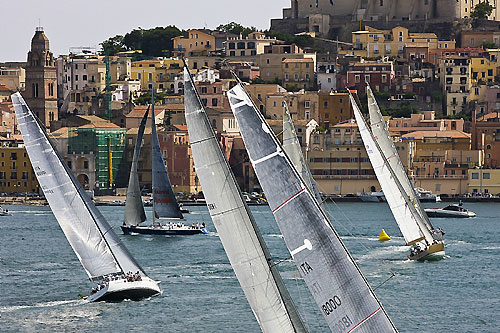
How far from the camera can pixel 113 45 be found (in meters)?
97.8

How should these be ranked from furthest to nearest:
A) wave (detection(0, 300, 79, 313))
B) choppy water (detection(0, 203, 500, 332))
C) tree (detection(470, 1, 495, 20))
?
tree (detection(470, 1, 495, 20)) < wave (detection(0, 300, 79, 313)) < choppy water (detection(0, 203, 500, 332))

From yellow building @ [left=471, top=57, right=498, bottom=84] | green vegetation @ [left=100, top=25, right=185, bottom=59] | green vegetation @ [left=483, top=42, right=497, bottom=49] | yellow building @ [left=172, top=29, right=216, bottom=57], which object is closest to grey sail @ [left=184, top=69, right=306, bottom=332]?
yellow building @ [left=471, top=57, right=498, bottom=84]

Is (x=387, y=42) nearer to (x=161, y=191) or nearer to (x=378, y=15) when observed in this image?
(x=378, y=15)

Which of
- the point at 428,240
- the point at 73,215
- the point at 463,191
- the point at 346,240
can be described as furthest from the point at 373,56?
the point at 73,215

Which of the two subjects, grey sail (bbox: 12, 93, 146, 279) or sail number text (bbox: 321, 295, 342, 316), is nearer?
sail number text (bbox: 321, 295, 342, 316)

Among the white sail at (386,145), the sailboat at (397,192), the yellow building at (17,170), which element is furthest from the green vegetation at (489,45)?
the white sail at (386,145)

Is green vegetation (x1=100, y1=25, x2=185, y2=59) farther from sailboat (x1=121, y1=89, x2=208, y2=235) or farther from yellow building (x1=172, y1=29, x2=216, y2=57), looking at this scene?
sailboat (x1=121, y1=89, x2=208, y2=235)

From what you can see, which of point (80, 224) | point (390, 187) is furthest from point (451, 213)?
point (80, 224)

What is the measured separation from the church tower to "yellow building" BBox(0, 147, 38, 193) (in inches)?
301

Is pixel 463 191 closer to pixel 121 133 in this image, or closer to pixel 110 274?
pixel 121 133

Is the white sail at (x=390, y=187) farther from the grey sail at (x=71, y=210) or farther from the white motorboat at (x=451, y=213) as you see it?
the white motorboat at (x=451, y=213)

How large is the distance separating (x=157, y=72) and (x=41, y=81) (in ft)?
31.2

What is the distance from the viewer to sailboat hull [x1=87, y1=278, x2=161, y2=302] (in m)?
24.5

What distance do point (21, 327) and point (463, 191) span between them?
4553 centimetres
